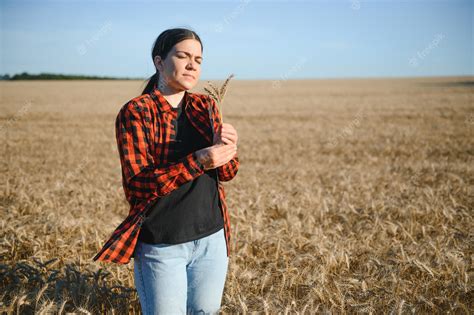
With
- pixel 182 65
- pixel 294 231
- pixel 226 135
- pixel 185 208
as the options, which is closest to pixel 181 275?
pixel 185 208

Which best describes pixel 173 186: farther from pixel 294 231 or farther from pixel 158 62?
pixel 294 231

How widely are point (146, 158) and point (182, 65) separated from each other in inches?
22.8

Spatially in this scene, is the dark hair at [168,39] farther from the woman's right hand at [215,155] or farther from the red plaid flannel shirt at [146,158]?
the woman's right hand at [215,155]

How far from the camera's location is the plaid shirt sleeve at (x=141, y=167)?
1.90 metres

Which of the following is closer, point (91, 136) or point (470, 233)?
point (470, 233)

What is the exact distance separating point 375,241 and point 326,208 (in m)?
1.20

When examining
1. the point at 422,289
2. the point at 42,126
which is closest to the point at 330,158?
the point at 422,289

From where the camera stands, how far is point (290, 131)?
17125mm

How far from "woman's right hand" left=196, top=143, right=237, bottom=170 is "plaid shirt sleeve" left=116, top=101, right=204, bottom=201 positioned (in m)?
0.04

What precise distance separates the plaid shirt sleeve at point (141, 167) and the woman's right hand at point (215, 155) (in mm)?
36

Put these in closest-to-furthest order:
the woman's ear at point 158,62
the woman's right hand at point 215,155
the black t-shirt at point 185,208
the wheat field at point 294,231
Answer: the woman's right hand at point 215,155 → the black t-shirt at point 185,208 → the woman's ear at point 158,62 → the wheat field at point 294,231

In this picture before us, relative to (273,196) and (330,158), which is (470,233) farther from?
(330,158)

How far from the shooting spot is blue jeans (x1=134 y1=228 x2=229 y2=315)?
1962 mm

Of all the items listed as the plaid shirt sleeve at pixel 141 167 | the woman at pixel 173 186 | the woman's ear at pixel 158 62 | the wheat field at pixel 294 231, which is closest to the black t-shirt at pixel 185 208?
the woman at pixel 173 186
